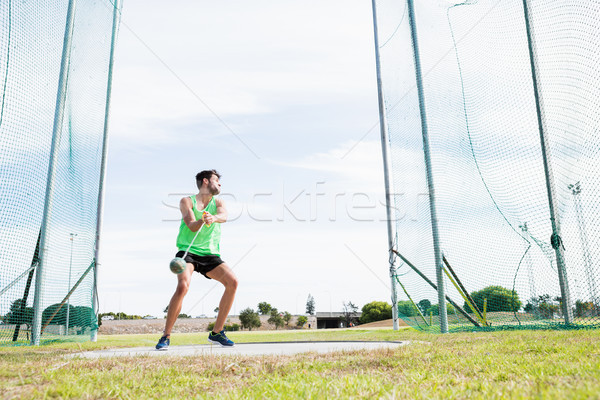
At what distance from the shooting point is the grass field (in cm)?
191

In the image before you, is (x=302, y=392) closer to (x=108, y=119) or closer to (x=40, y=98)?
(x=40, y=98)

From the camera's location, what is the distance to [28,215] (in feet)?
21.2

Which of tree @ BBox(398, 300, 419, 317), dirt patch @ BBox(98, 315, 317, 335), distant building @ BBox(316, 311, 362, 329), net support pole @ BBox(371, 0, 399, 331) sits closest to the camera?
tree @ BBox(398, 300, 419, 317)

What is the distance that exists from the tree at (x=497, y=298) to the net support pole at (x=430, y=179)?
17.0 inches

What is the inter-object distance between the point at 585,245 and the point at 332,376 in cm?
452

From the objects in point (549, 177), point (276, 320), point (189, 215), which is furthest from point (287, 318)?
point (189, 215)

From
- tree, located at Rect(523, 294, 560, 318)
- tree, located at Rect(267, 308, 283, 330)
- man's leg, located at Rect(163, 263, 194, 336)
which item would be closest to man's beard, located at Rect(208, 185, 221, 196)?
man's leg, located at Rect(163, 263, 194, 336)

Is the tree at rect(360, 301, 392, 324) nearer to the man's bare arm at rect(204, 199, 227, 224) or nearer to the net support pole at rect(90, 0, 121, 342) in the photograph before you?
the net support pole at rect(90, 0, 121, 342)

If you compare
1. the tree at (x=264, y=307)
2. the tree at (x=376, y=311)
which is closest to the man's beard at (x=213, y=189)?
the tree at (x=376, y=311)

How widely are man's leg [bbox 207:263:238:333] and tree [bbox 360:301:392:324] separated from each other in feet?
105

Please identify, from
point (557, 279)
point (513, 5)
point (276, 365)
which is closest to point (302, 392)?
point (276, 365)

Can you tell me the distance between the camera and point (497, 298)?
689 cm

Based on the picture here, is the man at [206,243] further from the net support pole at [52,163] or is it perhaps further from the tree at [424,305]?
the tree at [424,305]

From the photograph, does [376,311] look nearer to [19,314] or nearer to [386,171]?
[386,171]
